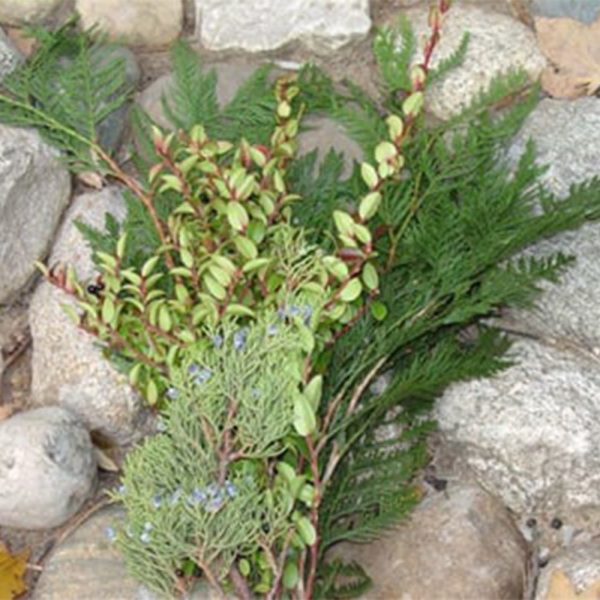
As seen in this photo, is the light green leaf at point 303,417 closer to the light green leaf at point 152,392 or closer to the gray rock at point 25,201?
the light green leaf at point 152,392

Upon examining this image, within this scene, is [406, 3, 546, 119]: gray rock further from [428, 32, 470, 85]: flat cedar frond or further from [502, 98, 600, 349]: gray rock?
[502, 98, 600, 349]: gray rock

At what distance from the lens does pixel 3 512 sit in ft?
9.41

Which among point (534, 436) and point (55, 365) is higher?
point (55, 365)

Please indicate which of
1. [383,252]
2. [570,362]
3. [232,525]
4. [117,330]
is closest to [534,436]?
[570,362]

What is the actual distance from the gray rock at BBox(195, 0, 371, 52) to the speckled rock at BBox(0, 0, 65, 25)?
0.38 m

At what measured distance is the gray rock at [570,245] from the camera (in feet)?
9.76

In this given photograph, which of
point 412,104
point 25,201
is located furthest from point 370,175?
point 25,201

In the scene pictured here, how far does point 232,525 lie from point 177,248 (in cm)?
63

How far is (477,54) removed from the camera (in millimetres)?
3256

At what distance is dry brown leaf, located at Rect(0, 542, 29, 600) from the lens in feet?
9.36

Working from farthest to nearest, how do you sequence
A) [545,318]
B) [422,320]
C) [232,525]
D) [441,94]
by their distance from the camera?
1. [441,94]
2. [545,318]
3. [422,320]
4. [232,525]

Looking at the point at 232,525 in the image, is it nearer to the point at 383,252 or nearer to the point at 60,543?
the point at 60,543

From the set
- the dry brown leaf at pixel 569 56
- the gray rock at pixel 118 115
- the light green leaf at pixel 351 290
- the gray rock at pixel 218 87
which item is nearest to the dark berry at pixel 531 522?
the light green leaf at pixel 351 290

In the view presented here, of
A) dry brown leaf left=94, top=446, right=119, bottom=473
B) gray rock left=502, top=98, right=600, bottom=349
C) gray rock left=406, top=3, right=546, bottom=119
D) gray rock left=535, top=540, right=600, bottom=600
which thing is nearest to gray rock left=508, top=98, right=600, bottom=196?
gray rock left=502, top=98, right=600, bottom=349
